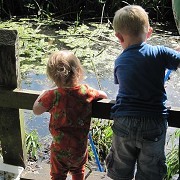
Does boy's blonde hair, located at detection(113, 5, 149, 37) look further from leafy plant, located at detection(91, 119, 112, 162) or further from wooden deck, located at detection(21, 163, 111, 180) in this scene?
leafy plant, located at detection(91, 119, 112, 162)

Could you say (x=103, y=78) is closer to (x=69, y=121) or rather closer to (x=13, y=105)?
(x=13, y=105)

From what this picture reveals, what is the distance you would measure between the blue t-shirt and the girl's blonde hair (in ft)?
0.66

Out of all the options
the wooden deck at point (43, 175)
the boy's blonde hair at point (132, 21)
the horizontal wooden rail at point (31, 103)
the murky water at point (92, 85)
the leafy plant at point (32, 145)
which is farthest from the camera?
the murky water at point (92, 85)

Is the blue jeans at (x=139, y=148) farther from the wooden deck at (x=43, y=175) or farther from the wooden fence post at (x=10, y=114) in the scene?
the wooden fence post at (x=10, y=114)

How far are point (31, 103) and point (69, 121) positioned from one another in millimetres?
270

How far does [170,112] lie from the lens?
1.90 metres

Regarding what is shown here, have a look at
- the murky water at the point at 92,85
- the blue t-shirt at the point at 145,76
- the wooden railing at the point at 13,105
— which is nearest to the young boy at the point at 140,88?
the blue t-shirt at the point at 145,76

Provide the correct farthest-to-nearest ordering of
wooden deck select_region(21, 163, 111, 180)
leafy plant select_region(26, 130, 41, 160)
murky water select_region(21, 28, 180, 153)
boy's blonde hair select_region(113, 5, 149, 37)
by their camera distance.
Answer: murky water select_region(21, 28, 180, 153) < leafy plant select_region(26, 130, 41, 160) < wooden deck select_region(21, 163, 111, 180) < boy's blonde hair select_region(113, 5, 149, 37)

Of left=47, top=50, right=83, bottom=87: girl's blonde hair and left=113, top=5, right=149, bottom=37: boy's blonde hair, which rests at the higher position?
left=113, top=5, right=149, bottom=37: boy's blonde hair

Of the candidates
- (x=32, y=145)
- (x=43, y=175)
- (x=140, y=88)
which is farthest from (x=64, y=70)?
(x=32, y=145)

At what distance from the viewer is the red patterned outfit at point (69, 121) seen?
186 centimetres

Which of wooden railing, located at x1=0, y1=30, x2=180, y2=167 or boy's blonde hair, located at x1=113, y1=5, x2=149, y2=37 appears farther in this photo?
wooden railing, located at x1=0, y1=30, x2=180, y2=167

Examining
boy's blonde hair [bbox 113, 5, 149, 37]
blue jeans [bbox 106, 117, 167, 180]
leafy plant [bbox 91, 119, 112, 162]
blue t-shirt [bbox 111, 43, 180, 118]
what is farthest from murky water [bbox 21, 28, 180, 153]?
boy's blonde hair [bbox 113, 5, 149, 37]

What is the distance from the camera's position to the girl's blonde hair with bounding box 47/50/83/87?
1.82 m
